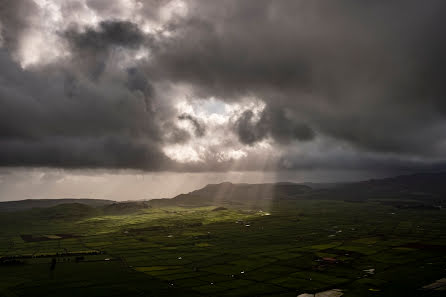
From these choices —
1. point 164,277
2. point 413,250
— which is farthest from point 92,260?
point 413,250

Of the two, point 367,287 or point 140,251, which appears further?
point 140,251

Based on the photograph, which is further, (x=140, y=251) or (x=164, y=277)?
(x=140, y=251)

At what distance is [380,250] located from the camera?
155375mm

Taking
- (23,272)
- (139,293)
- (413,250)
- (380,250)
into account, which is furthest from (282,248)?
(23,272)

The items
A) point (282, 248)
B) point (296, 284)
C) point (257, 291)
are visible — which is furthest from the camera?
point (282, 248)

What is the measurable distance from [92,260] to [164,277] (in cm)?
5955

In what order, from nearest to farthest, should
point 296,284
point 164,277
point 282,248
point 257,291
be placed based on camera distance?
point 257,291
point 296,284
point 164,277
point 282,248

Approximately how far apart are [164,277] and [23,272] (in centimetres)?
6443

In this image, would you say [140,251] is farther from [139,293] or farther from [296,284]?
[296,284]

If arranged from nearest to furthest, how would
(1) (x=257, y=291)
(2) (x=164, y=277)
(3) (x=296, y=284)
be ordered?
(1) (x=257, y=291) < (3) (x=296, y=284) < (2) (x=164, y=277)

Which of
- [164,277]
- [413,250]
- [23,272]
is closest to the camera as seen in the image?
[164,277]

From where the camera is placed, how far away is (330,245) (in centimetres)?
17538

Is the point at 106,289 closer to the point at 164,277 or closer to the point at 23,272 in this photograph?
the point at 164,277

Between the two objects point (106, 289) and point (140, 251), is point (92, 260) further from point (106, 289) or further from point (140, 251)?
point (106, 289)
